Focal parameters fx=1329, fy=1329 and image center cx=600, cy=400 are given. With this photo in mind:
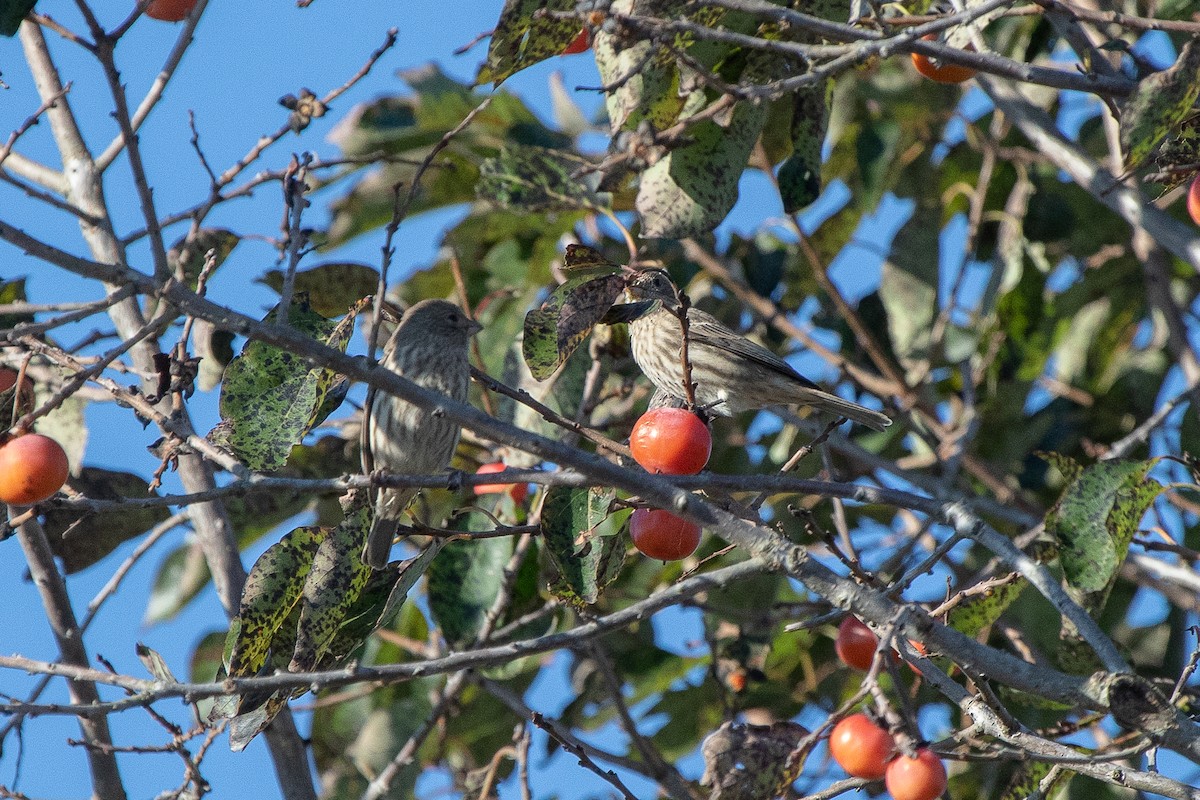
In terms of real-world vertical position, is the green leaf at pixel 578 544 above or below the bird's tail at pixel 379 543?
below

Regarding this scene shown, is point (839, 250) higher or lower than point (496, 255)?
lower

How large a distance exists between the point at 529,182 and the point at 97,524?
1.93 m

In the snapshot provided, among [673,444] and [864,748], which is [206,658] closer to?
[673,444]

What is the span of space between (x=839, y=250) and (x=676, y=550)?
2.96 m

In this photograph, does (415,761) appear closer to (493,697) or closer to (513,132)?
(493,697)

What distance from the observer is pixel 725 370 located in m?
5.42

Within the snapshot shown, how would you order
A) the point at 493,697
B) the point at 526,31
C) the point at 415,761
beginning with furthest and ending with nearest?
the point at 493,697 → the point at 415,761 → the point at 526,31

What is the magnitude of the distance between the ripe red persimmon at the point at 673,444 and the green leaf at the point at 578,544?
0.64 feet

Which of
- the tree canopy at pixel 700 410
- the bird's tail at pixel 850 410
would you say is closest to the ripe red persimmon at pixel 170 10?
the tree canopy at pixel 700 410

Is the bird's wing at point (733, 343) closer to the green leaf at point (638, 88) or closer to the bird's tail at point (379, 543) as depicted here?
the green leaf at point (638, 88)

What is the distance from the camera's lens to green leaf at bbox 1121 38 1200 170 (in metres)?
2.97

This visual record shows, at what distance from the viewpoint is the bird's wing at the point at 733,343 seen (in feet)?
17.0

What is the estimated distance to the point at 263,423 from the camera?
318 cm

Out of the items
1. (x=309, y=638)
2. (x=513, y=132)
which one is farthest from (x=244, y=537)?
(x=309, y=638)
